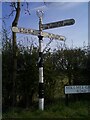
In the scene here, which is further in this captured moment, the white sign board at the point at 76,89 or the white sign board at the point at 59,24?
the white sign board at the point at 76,89

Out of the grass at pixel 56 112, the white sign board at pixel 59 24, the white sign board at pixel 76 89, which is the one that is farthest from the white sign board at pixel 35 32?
the grass at pixel 56 112

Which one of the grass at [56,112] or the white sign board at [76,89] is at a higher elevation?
the white sign board at [76,89]

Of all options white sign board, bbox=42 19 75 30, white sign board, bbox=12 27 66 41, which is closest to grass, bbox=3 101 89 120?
white sign board, bbox=12 27 66 41

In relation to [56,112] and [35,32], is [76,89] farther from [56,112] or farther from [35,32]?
[35,32]

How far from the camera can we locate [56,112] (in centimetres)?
1303

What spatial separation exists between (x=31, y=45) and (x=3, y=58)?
1.47 m

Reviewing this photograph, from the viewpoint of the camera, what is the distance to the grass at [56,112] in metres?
12.3

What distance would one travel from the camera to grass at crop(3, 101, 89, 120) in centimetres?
1233

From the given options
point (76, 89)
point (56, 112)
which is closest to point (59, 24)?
point (76, 89)

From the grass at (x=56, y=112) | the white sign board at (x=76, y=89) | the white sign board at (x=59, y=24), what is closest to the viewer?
the grass at (x=56, y=112)

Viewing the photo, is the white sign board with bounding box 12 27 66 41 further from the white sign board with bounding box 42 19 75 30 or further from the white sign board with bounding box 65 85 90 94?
the white sign board with bounding box 65 85 90 94

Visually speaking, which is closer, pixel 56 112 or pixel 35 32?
pixel 56 112

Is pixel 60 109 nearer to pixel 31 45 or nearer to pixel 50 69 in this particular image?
pixel 50 69

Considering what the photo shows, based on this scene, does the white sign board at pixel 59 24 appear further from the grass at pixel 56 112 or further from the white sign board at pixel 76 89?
the grass at pixel 56 112
